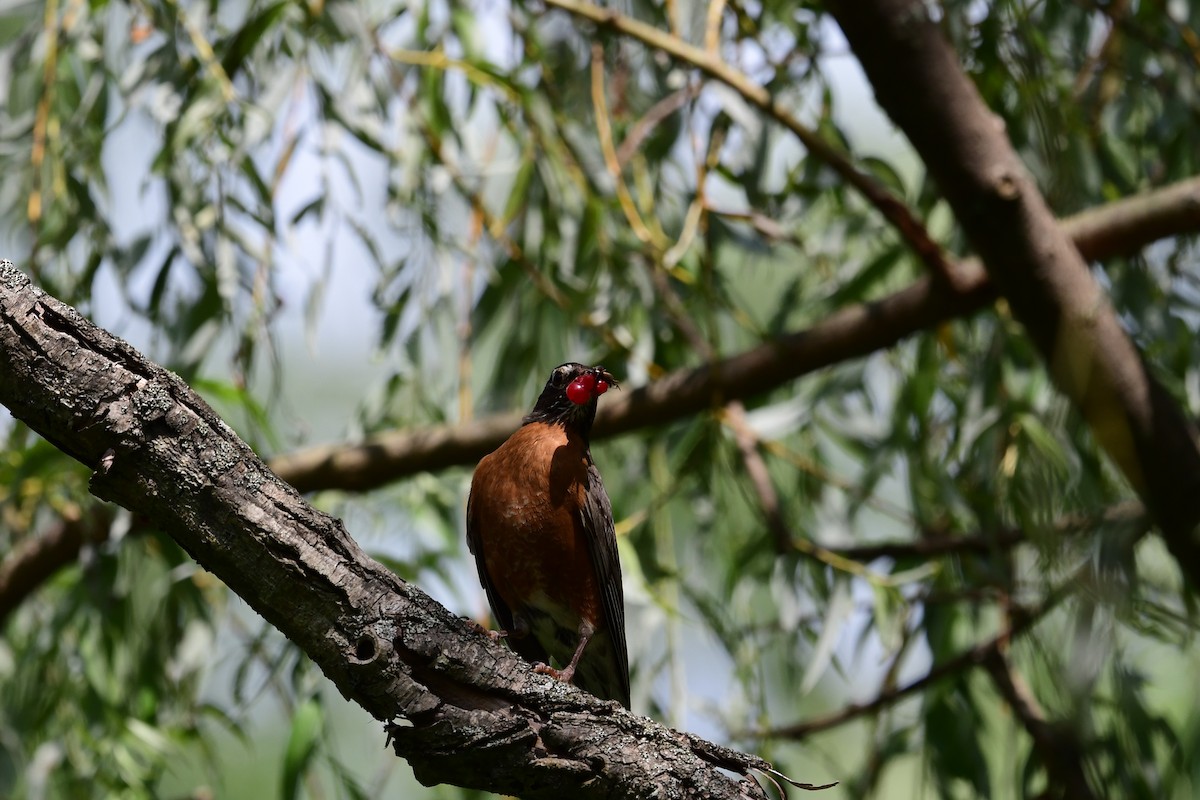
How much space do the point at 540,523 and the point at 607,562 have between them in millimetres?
224

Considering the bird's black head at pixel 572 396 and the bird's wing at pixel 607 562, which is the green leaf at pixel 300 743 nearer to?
the bird's wing at pixel 607 562

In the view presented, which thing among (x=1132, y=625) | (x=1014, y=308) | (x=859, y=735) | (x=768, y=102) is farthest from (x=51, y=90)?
(x=859, y=735)

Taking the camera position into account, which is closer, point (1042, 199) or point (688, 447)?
point (1042, 199)

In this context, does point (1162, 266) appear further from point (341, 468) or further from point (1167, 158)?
point (341, 468)

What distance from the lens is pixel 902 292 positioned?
4.20 meters

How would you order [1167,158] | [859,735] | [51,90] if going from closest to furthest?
[51,90] → [1167,158] → [859,735]

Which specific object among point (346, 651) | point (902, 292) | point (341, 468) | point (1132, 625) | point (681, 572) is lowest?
point (346, 651)

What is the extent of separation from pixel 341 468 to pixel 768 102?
1.84 metres

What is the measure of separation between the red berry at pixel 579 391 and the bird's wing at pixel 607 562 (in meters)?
0.24

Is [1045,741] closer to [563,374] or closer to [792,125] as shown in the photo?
[563,374]

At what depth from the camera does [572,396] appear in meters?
3.62

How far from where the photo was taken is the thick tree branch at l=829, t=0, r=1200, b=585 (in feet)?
12.2

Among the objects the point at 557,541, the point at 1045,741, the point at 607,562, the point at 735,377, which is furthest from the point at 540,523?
the point at 1045,741

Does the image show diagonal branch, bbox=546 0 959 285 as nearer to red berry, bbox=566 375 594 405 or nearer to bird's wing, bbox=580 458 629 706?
red berry, bbox=566 375 594 405
